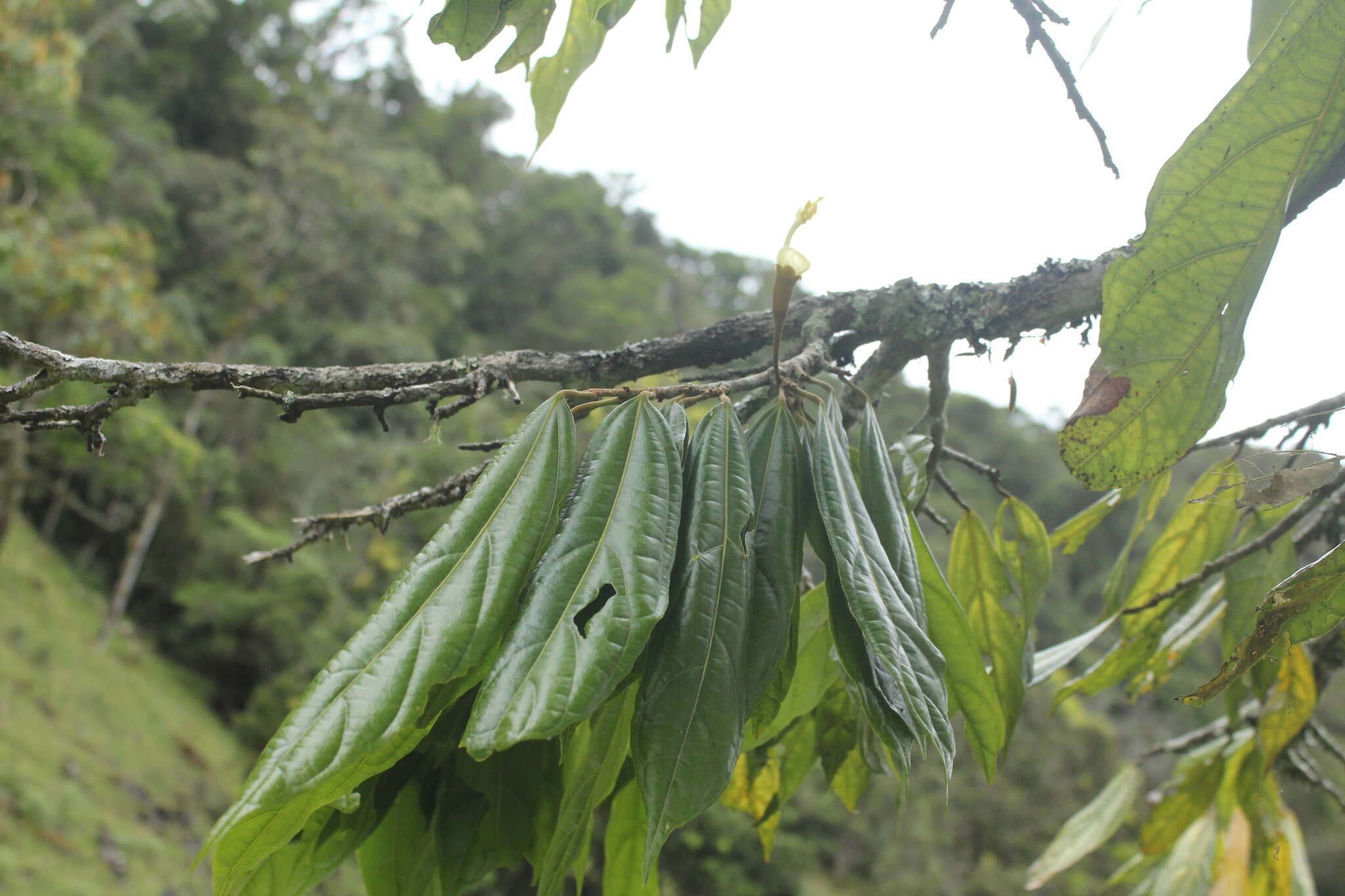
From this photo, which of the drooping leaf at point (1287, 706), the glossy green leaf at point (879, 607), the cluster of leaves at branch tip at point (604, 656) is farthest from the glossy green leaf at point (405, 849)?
the drooping leaf at point (1287, 706)

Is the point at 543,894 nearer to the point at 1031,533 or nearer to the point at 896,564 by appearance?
the point at 896,564

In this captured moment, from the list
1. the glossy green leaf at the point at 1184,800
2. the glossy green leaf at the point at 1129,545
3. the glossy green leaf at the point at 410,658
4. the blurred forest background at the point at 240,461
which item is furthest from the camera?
the blurred forest background at the point at 240,461

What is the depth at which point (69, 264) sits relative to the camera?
Answer: 5492 mm

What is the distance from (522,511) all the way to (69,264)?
6351 millimetres

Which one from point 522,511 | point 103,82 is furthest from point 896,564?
point 103,82

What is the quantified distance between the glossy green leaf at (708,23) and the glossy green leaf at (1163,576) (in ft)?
2.46

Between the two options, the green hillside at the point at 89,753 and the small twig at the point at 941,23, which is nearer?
the small twig at the point at 941,23

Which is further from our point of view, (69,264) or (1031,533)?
(69,264)

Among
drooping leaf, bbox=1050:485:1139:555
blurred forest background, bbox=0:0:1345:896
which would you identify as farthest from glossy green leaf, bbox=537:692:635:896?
blurred forest background, bbox=0:0:1345:896

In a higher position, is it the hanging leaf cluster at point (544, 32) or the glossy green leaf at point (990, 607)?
the hanging leaf cluster at point (544, 32)

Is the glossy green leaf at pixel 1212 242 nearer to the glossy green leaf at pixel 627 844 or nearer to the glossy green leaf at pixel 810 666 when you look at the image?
the glossy green leaf at pixel 810 666

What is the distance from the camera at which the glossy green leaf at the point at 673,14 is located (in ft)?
2.32

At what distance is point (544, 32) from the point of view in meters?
0.67

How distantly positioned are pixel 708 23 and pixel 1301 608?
1.98ft
